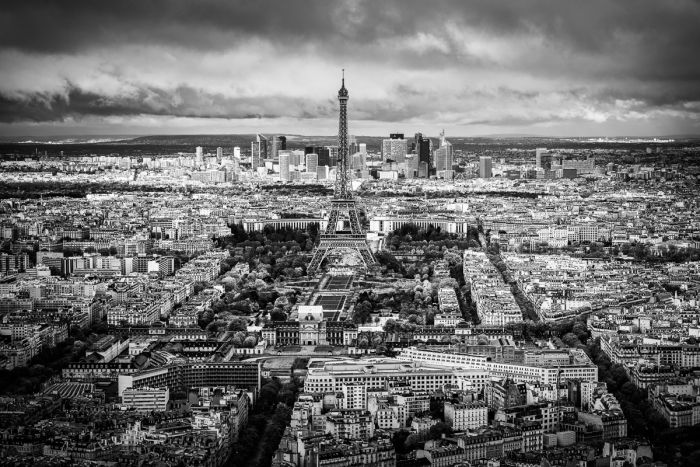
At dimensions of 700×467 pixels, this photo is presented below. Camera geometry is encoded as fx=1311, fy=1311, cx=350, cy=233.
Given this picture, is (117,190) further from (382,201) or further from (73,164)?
(382,201)

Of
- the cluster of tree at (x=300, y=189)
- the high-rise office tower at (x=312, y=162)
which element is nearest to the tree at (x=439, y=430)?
the cluster of tree at (x=300, y=189)

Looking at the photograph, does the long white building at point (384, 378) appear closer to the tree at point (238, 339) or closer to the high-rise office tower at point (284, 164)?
the tree at point (238, 339)

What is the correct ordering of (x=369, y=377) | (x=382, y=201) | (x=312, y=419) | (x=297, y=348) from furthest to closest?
1. (x=382, y=201)
2. (x=297, y=348)
3. (x=369, y=377)
4. (x=312, y=419)

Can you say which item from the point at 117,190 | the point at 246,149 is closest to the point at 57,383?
the point at 117,190

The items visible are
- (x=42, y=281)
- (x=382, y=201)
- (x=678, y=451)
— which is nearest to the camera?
(x=678, y=451)

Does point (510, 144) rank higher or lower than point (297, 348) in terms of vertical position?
higher

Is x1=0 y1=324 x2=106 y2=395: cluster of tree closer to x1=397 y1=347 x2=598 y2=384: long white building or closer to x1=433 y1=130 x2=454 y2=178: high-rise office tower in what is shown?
x1=397 y1=347 x2=598 y2=384: long white building
